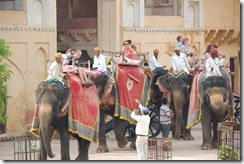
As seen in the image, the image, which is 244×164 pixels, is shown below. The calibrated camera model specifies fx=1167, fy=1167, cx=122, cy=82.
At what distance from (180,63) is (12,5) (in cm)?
459

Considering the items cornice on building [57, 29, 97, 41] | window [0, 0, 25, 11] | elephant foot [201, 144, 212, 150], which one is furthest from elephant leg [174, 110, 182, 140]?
cornice on building [57, 29, 97, 41]

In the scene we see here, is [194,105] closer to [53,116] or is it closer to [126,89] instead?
[126,89]

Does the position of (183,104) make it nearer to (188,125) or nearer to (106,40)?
(188,125)

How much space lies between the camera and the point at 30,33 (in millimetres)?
27328

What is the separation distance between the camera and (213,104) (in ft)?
76.0

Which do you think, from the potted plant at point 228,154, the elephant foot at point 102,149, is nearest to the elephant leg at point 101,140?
the elephant foot at point 102,149

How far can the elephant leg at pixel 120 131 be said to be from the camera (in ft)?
78.6

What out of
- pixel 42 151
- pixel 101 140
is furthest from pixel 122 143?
pixel 42 151

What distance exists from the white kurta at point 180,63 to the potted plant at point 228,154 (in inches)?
223

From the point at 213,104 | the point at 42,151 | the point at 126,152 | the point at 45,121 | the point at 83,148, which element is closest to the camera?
the point at 45,121

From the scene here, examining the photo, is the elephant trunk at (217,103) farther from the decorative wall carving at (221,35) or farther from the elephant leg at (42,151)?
the decorative wall carving at (221,35)

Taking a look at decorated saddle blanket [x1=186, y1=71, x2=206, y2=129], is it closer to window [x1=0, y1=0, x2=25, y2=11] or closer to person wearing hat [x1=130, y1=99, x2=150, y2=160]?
person wearing hat [x1=130, y1=99, x2=150, y2=160]

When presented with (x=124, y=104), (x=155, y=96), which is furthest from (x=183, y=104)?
(x=124, y=104)

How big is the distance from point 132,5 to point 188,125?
7244mm
